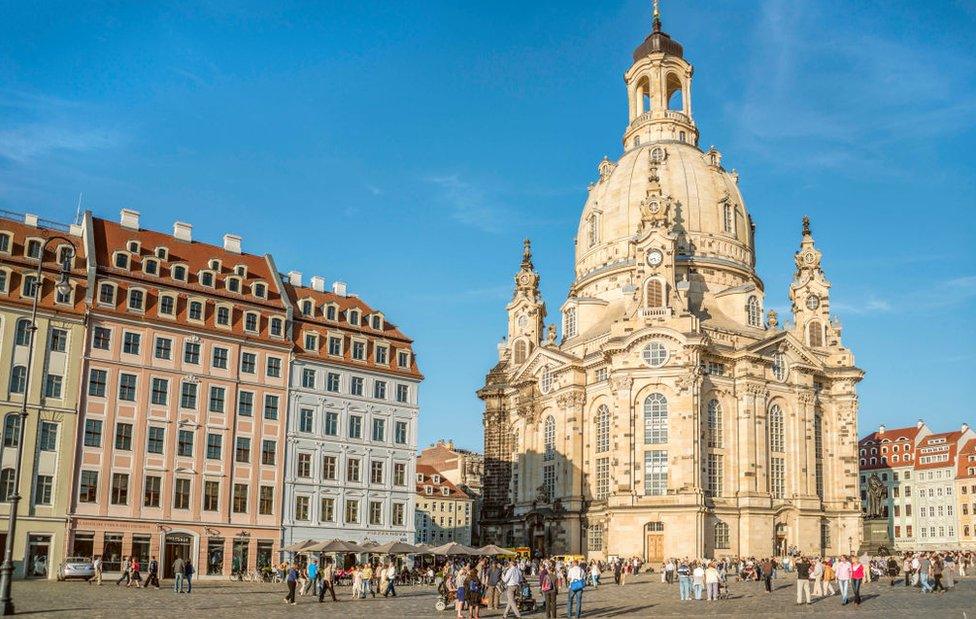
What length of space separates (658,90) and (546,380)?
3618cm

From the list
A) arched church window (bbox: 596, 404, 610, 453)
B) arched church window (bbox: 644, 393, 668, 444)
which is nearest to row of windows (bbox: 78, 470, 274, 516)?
arched church window (bbox: 644, 393, 668, 444)

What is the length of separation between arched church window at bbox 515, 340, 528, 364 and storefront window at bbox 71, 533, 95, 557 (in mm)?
55477

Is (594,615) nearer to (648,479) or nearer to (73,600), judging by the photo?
(73,600)

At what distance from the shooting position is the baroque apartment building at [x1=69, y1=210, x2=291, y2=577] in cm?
5656

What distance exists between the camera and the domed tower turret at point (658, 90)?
10631 centimetres

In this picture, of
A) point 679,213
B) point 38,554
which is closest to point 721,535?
point 679,213

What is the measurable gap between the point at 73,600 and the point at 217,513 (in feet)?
74.1

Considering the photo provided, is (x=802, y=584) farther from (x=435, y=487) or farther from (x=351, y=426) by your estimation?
(x=435, y=487)

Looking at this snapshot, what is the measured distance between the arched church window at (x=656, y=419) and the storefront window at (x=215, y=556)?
36954 mm

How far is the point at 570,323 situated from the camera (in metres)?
100

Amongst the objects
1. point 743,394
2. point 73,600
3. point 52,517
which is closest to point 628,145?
point 743,394

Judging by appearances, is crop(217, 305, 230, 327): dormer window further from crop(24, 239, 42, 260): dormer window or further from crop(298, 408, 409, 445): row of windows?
crop(24, 239, 42, 260): dormer window

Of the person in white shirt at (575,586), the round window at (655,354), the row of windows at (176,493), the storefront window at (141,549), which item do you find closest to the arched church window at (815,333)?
the round window at (655,354)

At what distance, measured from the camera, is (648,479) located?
82000 millimetres
